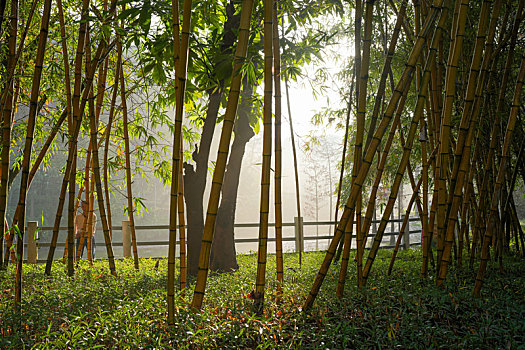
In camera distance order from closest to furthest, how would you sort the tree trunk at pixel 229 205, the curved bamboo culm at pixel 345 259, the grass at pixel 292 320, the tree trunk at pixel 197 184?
the grass at pixel 292 320
the curved bamboo culm at pixel 345 259
the tree trunk at pixel 197 184
the tree trunk at pixel 229 205

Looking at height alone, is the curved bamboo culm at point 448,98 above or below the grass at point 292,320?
above

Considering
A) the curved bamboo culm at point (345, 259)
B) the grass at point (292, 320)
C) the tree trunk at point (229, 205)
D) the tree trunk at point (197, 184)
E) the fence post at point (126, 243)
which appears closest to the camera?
the grass at point (292, 320)

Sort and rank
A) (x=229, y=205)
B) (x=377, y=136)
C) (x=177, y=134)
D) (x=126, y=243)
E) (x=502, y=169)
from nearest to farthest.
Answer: (x=177, y=134) → (x=377, y=136) → (x=502, y=169) → (x=229, y=205) → (x=126, y=243)

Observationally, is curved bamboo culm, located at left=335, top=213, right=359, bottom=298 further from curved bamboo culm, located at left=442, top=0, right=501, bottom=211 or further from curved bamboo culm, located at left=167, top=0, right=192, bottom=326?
curved bamboo culm, located at left=167, top=0, right=192, bottom=326

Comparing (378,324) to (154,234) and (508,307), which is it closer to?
(508,307)

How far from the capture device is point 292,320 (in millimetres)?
1518

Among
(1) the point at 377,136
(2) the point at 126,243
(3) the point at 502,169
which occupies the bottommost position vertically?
(2) the point at 126,243

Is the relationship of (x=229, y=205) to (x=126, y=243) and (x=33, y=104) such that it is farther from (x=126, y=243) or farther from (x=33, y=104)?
(x=126, y=243)

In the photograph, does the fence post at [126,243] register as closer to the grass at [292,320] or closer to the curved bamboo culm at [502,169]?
the grass at [292,320]

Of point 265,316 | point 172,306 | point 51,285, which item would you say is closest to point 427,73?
point 265,316

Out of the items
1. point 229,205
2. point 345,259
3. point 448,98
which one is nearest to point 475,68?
point 448,98

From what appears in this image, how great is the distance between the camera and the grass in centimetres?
133

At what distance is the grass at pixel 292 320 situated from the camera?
133 cm

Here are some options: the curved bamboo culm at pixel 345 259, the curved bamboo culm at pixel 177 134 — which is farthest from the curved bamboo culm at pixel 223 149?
the curved bamboo culm at pixel 345 259
